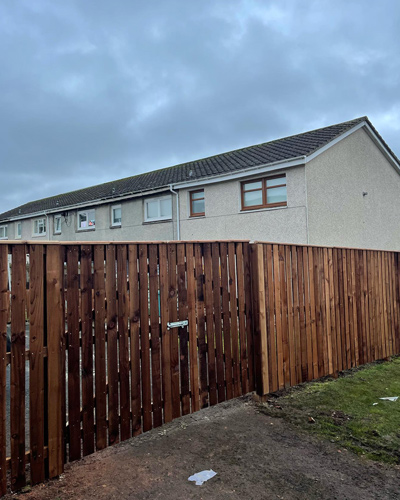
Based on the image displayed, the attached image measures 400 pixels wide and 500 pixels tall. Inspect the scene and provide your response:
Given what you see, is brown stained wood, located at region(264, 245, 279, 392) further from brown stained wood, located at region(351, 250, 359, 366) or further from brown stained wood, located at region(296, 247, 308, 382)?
brown stained wood, located at region(351, 250, 359, 366)

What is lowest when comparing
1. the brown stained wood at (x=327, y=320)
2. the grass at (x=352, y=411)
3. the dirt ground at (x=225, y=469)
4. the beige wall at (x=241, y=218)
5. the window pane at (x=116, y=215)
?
the grass at (x=352, y=411)

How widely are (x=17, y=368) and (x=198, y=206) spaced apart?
1211cm

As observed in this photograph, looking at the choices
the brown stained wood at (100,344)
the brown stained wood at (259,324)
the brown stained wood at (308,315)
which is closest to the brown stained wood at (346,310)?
the brown stained wood at (308,315)

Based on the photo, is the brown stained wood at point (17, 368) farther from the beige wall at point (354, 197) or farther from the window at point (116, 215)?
the window at point (116, 215)

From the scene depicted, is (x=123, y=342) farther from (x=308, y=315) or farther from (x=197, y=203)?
(x=197, y=203)

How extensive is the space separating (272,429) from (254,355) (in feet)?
3.14

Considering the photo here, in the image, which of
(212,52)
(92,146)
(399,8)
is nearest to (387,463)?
(399,8)

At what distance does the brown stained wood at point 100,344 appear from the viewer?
3061 millimetres

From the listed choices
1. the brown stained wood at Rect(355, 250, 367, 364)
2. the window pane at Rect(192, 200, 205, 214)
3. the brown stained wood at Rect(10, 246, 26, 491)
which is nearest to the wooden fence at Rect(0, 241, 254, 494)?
the brown stained wood at Rect(10, 246, 26, 491)

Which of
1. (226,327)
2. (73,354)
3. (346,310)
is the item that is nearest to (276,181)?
(346,310)

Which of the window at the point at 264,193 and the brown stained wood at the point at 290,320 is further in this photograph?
the window at the point at 264,193

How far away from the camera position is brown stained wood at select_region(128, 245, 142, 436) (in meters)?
3.29

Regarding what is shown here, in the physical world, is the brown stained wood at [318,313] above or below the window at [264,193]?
below

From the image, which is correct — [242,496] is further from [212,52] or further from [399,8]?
[212,52]
